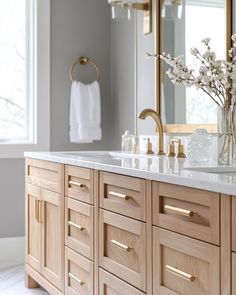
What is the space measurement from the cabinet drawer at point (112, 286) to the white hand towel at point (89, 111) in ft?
5.47

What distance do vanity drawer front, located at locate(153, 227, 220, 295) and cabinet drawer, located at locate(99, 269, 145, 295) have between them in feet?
0.57

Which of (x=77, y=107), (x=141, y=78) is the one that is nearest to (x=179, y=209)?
(x=141, y=78)

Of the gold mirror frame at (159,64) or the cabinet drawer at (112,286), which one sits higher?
the gold mirror frame at (159,64)

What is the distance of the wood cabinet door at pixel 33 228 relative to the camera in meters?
2.98

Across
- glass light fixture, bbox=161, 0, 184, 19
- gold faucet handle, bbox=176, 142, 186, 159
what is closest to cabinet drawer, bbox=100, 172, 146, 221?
gold faucet handle, bbox=176, 142, 186, 159

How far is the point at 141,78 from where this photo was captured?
342 centimetres

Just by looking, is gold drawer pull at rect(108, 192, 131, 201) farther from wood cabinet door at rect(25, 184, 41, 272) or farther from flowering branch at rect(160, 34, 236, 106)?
wood cabinet door at rect(25, 184, 41, 272)

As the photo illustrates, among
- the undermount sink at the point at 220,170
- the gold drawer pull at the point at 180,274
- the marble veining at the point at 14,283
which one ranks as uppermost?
the undermount sink at the point at 220,170

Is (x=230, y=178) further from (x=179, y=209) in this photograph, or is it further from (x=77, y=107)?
(x=77, y=107)

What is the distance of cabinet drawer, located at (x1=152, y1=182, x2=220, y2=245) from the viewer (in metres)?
1.47

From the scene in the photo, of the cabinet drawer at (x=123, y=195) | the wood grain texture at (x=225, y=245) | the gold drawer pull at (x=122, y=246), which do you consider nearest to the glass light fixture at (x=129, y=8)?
the cabinet drawer at (x=123, y=195)

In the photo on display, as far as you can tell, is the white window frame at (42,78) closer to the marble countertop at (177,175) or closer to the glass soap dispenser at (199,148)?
the marble countertop at (177,175)

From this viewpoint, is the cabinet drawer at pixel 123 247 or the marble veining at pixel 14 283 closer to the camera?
the cabinet drawer at pixel 123 247

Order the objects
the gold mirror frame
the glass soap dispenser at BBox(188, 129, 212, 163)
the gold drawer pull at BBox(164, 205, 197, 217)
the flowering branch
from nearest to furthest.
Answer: the gold drawer pull at BBox(164, 205, 197, 217) < the flowering branch < the glass soap dispenser at BBox(188, 129, 212, 163) < the gold mirror frame
